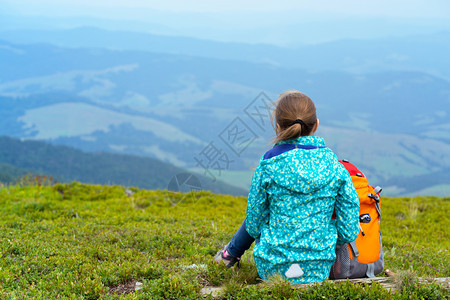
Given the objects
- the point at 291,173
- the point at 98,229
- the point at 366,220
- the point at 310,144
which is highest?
the point at 310,144

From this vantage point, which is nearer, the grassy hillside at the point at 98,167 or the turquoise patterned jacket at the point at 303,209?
the turquoise patterned jacket at the point at 303,209

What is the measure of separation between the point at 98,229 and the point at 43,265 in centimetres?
268

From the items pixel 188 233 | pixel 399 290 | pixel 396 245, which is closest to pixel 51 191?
pixel 188 233

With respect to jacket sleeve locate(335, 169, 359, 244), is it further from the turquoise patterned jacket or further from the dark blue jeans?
the dark blue jeans

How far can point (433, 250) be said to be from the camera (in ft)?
28.1

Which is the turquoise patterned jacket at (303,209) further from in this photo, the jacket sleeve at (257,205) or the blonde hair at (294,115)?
the blonde hair at (294,115)

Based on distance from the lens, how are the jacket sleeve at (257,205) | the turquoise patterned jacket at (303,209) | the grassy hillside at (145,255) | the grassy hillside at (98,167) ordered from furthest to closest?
the grassy hillside at (98,167) < the grassy hillside at (145,255) < the jacket sleeve at (257,205) < the turquoise patterned jacket at (303,209)

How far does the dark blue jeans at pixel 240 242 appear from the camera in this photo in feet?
18.0

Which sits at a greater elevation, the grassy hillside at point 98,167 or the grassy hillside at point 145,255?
the grassy hillside at point 145,255

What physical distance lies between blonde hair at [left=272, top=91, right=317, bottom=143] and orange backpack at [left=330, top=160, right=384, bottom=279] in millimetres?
1211

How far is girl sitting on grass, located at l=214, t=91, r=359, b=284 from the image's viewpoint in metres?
4.65

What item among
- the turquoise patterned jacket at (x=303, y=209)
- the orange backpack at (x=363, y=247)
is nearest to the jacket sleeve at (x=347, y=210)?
the turquoise patterned jacket at (x=303, y=209)

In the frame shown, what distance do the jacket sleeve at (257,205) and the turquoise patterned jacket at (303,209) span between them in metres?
0.01

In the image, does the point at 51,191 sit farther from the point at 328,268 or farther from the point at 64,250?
the point at 328,268
